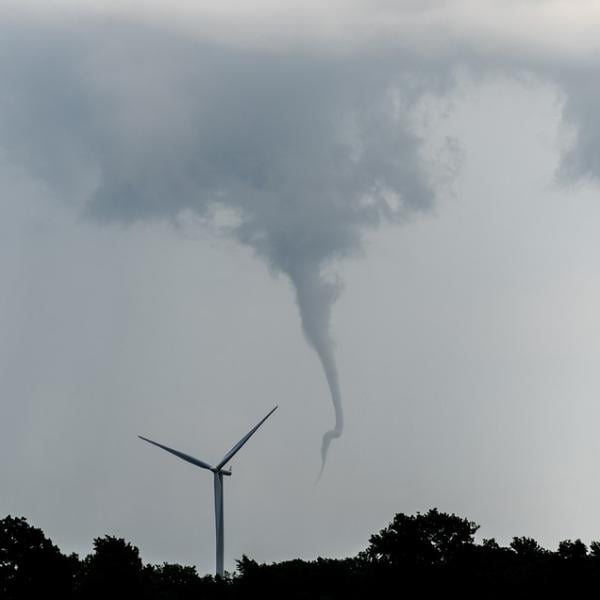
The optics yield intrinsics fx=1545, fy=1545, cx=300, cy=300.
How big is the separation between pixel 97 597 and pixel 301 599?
86.8 feet

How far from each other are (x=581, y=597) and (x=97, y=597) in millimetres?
61404

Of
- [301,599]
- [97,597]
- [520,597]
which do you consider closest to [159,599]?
[97,597]

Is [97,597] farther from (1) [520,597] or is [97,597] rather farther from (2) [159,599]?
(1) [520,597]

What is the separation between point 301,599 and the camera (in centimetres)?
18838

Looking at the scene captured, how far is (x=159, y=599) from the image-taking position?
7830 inches

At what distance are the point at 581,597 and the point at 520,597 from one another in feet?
25.4

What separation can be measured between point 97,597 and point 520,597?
2127 inches

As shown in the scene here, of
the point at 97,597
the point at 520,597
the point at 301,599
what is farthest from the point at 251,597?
the point at 520,597

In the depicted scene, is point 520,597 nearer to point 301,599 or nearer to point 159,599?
point 301,599

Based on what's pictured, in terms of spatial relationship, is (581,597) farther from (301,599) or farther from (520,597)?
(301,599)

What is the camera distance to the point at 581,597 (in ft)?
646

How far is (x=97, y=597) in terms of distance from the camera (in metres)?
195

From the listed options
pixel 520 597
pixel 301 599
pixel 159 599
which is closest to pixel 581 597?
pixel 520 597

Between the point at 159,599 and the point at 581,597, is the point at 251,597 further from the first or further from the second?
the point at 581,597
